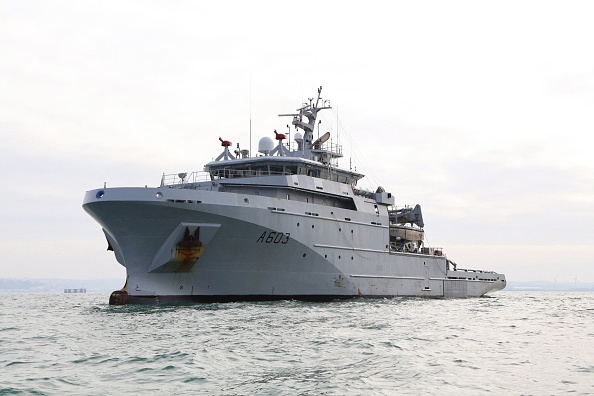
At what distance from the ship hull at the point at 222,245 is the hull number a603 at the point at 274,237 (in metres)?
0.05

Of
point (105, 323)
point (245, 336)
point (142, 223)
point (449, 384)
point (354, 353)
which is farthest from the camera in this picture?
point (142, 223)

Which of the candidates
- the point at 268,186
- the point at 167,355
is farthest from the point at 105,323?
the point at 268,186

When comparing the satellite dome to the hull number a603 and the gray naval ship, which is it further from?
the hull number a603

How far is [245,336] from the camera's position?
16891 mm

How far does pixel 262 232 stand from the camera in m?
27.9

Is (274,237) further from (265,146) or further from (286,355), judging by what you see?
(286,355)

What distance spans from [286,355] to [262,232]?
14.1 meters

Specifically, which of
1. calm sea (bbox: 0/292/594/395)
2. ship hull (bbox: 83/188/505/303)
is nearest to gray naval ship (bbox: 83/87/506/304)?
ship hull (bbox: 83/188/505/303)

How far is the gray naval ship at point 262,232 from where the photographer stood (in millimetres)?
26266

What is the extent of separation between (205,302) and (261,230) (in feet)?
12.9

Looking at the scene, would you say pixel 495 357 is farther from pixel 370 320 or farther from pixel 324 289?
pixel 324 289

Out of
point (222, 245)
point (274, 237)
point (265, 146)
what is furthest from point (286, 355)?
point (265, 146)

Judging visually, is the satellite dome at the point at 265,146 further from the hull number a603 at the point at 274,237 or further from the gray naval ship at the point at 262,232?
the hull number a603 at the point at 274,237

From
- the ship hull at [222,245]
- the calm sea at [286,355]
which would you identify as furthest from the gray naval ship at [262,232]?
the calm sea at [286,355]
